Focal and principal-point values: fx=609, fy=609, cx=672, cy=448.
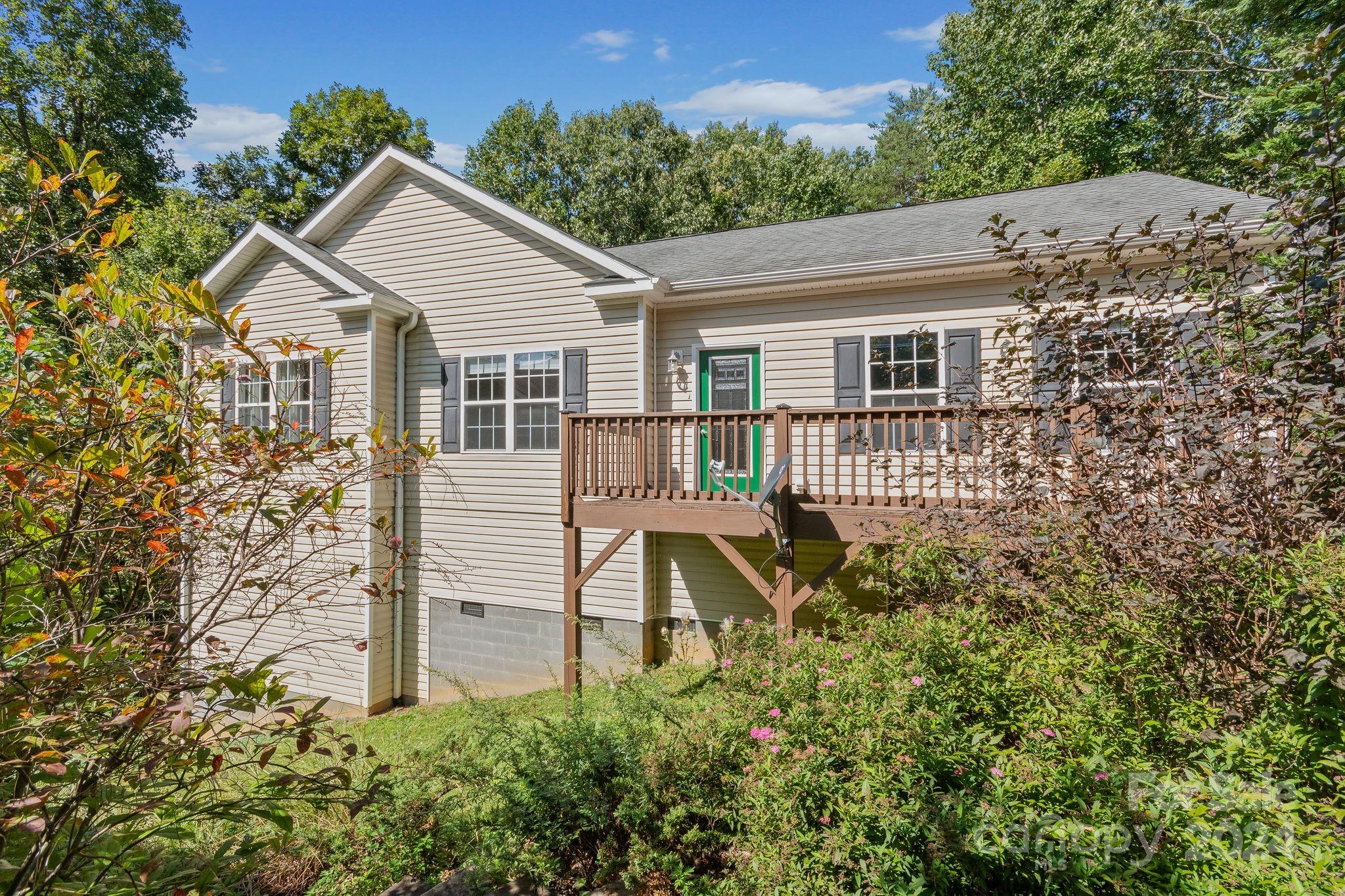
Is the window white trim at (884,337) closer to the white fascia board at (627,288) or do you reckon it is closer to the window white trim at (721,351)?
the window white trim at (721,351)

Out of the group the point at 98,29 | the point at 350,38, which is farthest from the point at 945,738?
the point at 98,29

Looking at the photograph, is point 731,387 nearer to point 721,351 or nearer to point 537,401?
point 721,351

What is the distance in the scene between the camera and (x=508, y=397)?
8.97 metres

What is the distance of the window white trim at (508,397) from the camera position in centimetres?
875

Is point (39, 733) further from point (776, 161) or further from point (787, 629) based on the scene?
point (776, 161)

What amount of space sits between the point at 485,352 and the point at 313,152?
20249 millimetres

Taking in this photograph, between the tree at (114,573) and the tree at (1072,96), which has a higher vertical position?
the tree at (1072,96)

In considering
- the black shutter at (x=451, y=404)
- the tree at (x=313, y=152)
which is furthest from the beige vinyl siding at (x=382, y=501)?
the tree at (x=313, y=152)

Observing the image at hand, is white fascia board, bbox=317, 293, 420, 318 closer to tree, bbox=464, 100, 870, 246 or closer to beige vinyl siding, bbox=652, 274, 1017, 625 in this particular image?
beige vinyl siding, bbox=652, 274, 1017, 625

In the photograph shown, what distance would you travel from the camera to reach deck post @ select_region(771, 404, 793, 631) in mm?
6102

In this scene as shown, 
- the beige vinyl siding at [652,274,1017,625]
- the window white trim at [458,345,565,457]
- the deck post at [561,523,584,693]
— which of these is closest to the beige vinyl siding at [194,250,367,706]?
the window white trim at [458,345,565,457]

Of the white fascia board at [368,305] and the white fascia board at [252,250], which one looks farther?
the white fascia board at [252,250]

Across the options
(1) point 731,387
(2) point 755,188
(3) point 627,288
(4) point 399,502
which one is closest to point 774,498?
(1) point 731,387

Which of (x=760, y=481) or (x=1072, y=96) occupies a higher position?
(x=1072, y=96)
